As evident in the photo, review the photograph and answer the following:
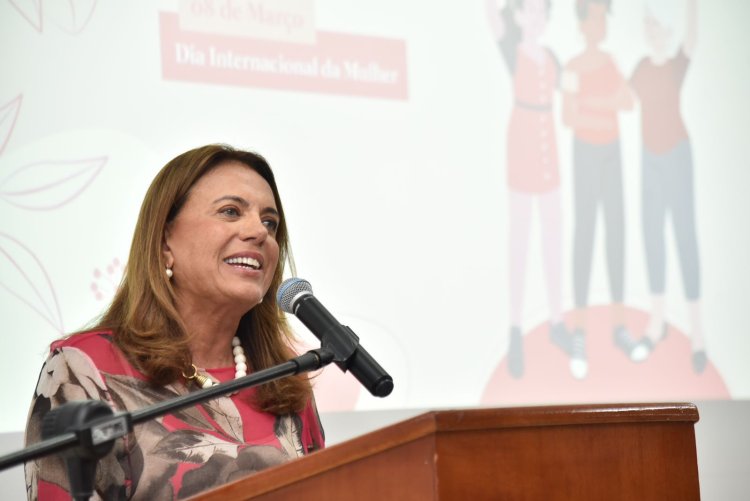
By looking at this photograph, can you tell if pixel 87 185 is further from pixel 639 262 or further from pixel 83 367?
pixel 639 262

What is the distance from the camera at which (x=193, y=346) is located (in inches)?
78.6

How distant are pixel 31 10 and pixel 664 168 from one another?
87.0 inches

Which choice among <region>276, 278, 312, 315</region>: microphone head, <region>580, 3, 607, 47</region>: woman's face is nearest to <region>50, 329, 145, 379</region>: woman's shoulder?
<region>276, 278, 312, 315</region>: microphone head

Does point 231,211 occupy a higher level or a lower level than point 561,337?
higher

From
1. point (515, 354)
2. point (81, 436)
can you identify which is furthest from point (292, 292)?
point (515, 354)

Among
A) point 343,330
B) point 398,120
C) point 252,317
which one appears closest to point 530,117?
point 398,120

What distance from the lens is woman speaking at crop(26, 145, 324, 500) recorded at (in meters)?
1.72

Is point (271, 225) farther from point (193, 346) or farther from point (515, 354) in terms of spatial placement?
point (515, 354)

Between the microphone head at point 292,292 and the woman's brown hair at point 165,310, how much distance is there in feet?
1.59

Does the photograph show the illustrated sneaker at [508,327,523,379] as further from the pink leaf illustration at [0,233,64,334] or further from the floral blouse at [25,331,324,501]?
the pink leaf illustration at [0,233,64,334]

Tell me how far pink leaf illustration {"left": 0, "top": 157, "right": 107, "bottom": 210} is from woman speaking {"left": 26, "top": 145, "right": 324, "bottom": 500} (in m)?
0.52

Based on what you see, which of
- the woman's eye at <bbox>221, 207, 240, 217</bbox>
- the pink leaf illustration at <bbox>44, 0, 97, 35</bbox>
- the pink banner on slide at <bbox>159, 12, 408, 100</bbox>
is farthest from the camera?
the pink banner on slide at <bbox>159, 12, 408, 100</bbox>

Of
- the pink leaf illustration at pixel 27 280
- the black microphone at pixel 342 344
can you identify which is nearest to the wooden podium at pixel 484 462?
the black microphone at pixel 342 344

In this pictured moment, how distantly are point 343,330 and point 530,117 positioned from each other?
196cm
